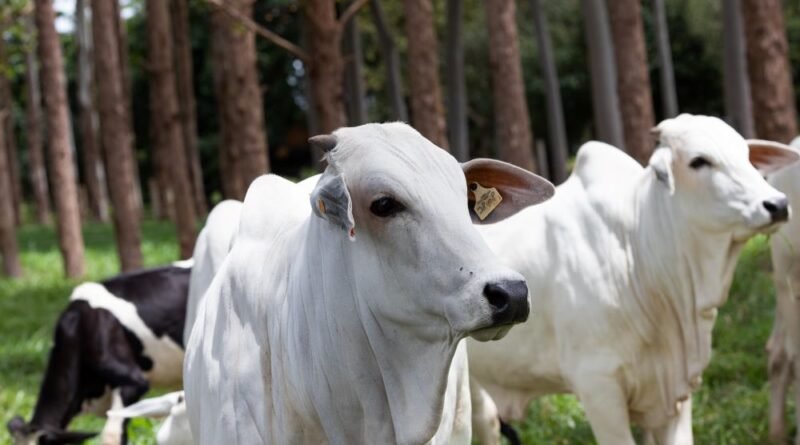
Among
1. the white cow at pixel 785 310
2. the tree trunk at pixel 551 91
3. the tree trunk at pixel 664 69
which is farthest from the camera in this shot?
the tree trunk at pixel 664 69

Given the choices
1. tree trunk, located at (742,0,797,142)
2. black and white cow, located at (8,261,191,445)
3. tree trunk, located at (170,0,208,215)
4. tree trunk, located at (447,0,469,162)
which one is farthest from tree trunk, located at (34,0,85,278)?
tree trunk, located at (742,0,797,142)

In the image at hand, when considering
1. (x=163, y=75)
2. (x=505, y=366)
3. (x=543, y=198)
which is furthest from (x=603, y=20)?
(x=543, y=198)

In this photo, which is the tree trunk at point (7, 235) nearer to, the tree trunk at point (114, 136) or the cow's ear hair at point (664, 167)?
the tree trunk at point (114, 136)

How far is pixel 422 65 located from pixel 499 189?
14.9m

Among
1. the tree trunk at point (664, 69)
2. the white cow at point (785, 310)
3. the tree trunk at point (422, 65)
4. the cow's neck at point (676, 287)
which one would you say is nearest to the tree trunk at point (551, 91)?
the tree trunk at point (664, 69)

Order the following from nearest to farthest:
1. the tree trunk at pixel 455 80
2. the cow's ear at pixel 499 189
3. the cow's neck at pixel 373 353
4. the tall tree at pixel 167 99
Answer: the cow's neck at pixel 373 353 < the cow's ear at pixel 499 189 < the tall tree at pixel 167 99 < the tree trunk at pixel 455 80

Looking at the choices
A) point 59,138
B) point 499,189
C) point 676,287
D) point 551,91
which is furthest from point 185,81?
point 499,189

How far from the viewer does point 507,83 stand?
17453 mm

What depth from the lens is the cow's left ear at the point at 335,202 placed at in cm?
306

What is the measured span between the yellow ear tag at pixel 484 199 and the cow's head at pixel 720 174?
6.96ft

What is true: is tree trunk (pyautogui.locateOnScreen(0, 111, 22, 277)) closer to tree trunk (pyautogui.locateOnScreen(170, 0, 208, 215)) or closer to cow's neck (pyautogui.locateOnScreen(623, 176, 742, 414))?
tree trunk (pyautogui.locateOnScreen(170, 0, 208, 215))

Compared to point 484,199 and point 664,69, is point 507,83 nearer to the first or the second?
point 664,69

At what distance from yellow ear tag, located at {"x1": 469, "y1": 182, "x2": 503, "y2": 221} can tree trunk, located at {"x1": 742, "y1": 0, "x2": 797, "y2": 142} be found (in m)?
8.45

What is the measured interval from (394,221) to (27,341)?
35.1 ft
